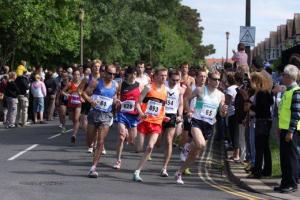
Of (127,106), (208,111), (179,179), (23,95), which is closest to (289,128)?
(208,111)

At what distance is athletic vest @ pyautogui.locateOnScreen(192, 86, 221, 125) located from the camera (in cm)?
1171

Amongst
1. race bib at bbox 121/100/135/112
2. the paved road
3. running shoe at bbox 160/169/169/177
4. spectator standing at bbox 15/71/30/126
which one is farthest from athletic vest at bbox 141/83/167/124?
spectator standing at bbox 15/71/30/126

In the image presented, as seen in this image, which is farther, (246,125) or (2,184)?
(246,125)

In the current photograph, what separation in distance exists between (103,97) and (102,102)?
100 millimetres

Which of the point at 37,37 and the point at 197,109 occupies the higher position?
the point at 37,37

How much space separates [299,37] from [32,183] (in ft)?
144

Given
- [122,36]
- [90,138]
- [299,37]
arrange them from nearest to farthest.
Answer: [90,138] < [299,37] < [122,36]

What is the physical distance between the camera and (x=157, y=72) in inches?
481

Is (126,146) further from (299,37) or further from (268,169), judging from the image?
(299,37)

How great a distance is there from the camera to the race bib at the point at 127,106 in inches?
537

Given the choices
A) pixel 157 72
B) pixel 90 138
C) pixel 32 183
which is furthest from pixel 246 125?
pixel 32 183

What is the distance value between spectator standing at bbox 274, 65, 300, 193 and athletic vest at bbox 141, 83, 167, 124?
220 centimetres

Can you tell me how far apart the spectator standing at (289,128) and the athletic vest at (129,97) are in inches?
145

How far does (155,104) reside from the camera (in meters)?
12.1
